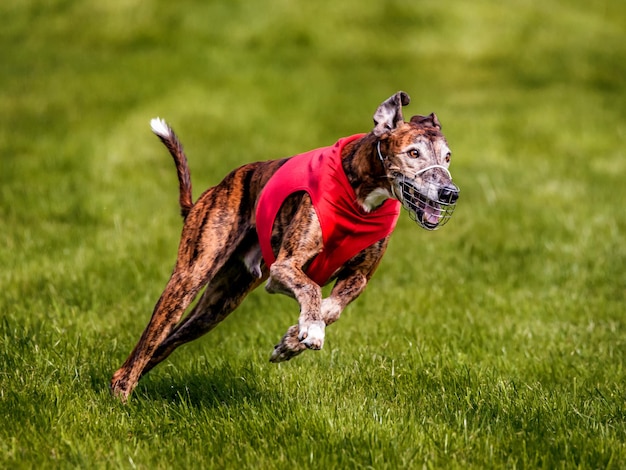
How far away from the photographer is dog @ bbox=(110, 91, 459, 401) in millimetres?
5184

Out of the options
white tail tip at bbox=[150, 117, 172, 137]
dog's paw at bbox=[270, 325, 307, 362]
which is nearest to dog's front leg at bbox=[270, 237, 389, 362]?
dog's paw at bbox=[270, 325, 307, 362]

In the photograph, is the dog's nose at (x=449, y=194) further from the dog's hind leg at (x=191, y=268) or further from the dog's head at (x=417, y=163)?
the dog's hind leg at (x=191, y=268)

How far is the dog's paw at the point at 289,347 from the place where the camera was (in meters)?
5.03

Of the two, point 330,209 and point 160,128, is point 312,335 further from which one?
point 160,128

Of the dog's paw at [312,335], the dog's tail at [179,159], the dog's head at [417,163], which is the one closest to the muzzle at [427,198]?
the dog's head at [417,163]

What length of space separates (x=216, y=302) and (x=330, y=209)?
1.30m

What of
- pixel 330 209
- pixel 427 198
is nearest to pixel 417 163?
pixel 427 198

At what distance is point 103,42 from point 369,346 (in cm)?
1361

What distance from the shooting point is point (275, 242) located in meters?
5.90

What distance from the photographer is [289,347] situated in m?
5.06

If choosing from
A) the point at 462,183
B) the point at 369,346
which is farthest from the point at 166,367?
the point at 462,183

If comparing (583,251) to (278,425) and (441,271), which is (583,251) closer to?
(441,271)

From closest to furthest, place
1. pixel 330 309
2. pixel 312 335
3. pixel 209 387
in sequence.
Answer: pixel 312 335 → pixel 330 309 → pixel 209 387

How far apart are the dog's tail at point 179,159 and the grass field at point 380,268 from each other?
108cm
